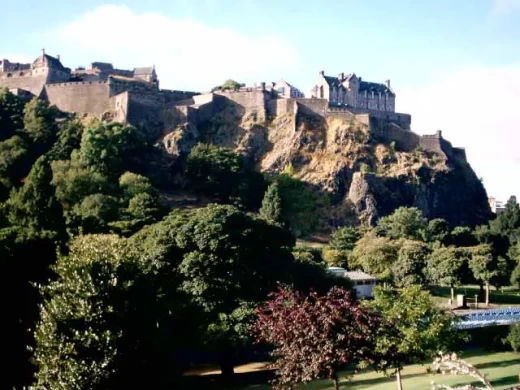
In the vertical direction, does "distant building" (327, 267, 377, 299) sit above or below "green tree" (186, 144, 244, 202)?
below

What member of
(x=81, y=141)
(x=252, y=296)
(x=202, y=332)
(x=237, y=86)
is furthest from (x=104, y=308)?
(x=237, y=86)

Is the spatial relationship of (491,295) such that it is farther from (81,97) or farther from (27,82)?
(27,82)

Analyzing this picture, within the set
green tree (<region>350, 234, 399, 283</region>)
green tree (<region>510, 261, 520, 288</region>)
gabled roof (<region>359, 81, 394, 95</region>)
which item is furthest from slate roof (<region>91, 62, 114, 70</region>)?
green tree (<region>510, 261, 520, 288</region>)

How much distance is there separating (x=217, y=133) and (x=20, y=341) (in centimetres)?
6800

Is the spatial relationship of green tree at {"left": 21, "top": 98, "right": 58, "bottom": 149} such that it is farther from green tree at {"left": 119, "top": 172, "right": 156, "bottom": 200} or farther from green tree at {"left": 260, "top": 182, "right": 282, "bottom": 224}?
green tree at {"left": 260, "top": 182, "right": 282, "bottom": 224}

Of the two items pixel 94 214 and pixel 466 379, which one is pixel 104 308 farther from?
pixel 94 214

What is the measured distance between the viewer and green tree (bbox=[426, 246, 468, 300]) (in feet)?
201

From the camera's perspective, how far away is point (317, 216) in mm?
84438

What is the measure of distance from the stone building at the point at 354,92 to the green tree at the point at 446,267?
45284mm

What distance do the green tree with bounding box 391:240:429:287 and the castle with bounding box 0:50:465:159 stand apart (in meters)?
33.4

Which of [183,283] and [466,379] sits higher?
[183,283]

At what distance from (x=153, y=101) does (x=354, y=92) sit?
108ft

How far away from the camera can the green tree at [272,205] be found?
245ft

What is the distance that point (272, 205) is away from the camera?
2968 inches
